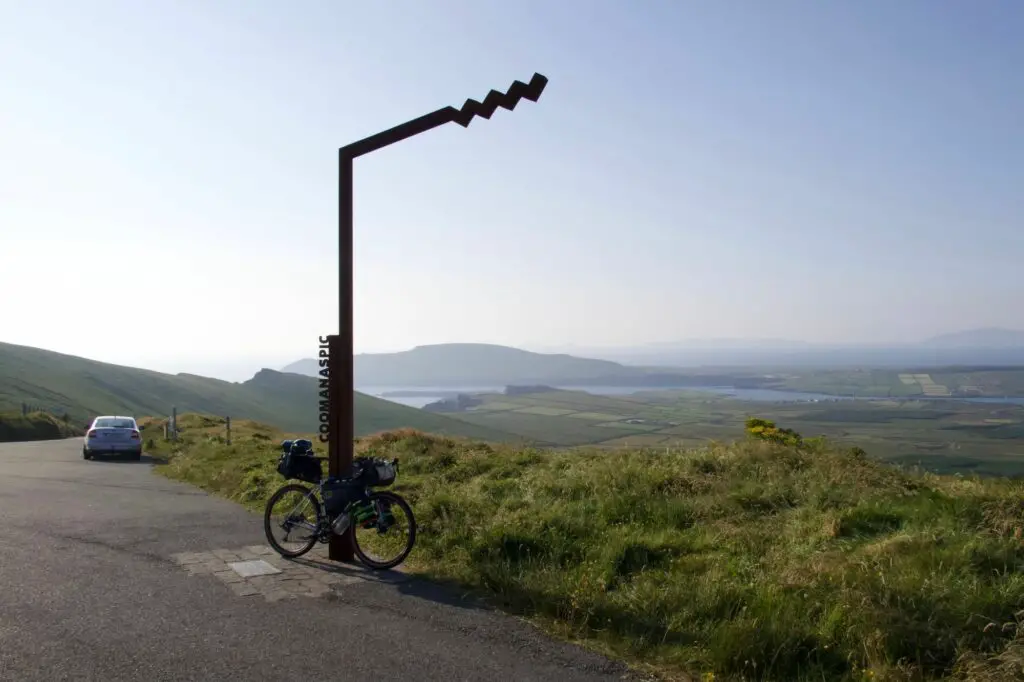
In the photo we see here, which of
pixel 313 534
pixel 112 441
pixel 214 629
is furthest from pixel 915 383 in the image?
pixel 214 629

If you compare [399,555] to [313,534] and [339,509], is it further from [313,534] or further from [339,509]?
[313,534]

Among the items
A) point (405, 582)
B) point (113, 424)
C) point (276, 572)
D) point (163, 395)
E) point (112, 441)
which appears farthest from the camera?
point (163, 395)

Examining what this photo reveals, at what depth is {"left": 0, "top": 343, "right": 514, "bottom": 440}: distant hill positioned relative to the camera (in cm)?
9944

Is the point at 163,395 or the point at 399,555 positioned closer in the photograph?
the point at 399,555

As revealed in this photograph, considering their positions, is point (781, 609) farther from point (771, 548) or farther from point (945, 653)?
point (771, 548)

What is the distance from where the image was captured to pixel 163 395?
474 ft

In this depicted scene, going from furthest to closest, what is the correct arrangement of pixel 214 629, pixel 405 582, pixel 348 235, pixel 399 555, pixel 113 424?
pixel 113 424 < pixel 348 235 < pixel 399 555 < pixel 405 582 < pixel 214 629

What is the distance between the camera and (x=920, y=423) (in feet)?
175

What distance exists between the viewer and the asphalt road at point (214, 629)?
5363 mm

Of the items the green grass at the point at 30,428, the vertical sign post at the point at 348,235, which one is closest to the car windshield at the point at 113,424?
the green grass at the point at 30,428

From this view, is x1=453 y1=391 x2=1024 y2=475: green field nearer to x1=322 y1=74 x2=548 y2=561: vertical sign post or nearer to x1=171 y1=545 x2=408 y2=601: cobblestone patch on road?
x1=322 y1=74 x2=548 y2=561: vertical sign post

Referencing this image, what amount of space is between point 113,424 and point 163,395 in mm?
128513

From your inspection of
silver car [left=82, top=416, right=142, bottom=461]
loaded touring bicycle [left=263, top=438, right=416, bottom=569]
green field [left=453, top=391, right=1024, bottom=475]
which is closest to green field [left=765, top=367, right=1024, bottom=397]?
green field [left=453, top=391, right=1024, bottom=475]

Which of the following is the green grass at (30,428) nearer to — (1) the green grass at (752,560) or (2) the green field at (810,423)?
(2) the green field at (810,423)
